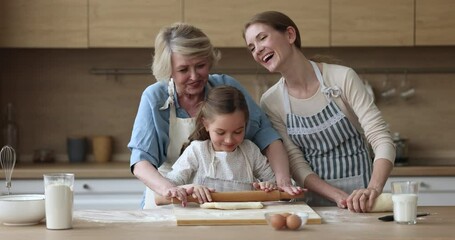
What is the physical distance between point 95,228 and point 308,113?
88 cm

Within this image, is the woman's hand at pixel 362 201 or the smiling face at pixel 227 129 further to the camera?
the smiling face at pixel 227 129

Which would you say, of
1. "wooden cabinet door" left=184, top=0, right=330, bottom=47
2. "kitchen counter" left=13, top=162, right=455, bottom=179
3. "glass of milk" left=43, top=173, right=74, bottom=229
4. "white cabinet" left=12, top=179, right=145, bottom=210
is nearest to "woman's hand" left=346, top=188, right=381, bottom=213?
"glass of milk" left=43, top=173, right=74, bottom=229

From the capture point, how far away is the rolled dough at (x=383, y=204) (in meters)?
2.39

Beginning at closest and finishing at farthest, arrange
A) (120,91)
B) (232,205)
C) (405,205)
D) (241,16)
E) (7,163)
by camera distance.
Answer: (405,205), (232,205), (7,163), (241,16), (120,91)

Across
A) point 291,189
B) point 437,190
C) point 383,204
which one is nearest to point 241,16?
point 437,190

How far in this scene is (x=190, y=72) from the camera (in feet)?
8.40

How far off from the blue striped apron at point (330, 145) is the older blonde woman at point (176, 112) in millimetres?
97

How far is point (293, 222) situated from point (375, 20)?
2374mm

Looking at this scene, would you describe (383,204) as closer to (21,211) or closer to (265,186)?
(265,186)

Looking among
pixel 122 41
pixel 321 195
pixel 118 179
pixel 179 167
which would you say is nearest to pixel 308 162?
pixel 321 195

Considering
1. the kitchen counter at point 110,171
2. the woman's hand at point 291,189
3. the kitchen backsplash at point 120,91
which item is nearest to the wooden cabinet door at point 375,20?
the kitchen backsplash at point 120,91

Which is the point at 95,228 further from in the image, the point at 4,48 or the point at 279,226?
the point at 4,48

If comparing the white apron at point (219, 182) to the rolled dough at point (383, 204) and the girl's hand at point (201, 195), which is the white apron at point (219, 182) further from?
the rolled dough at point (383, 204)

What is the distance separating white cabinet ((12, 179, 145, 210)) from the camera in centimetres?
401
